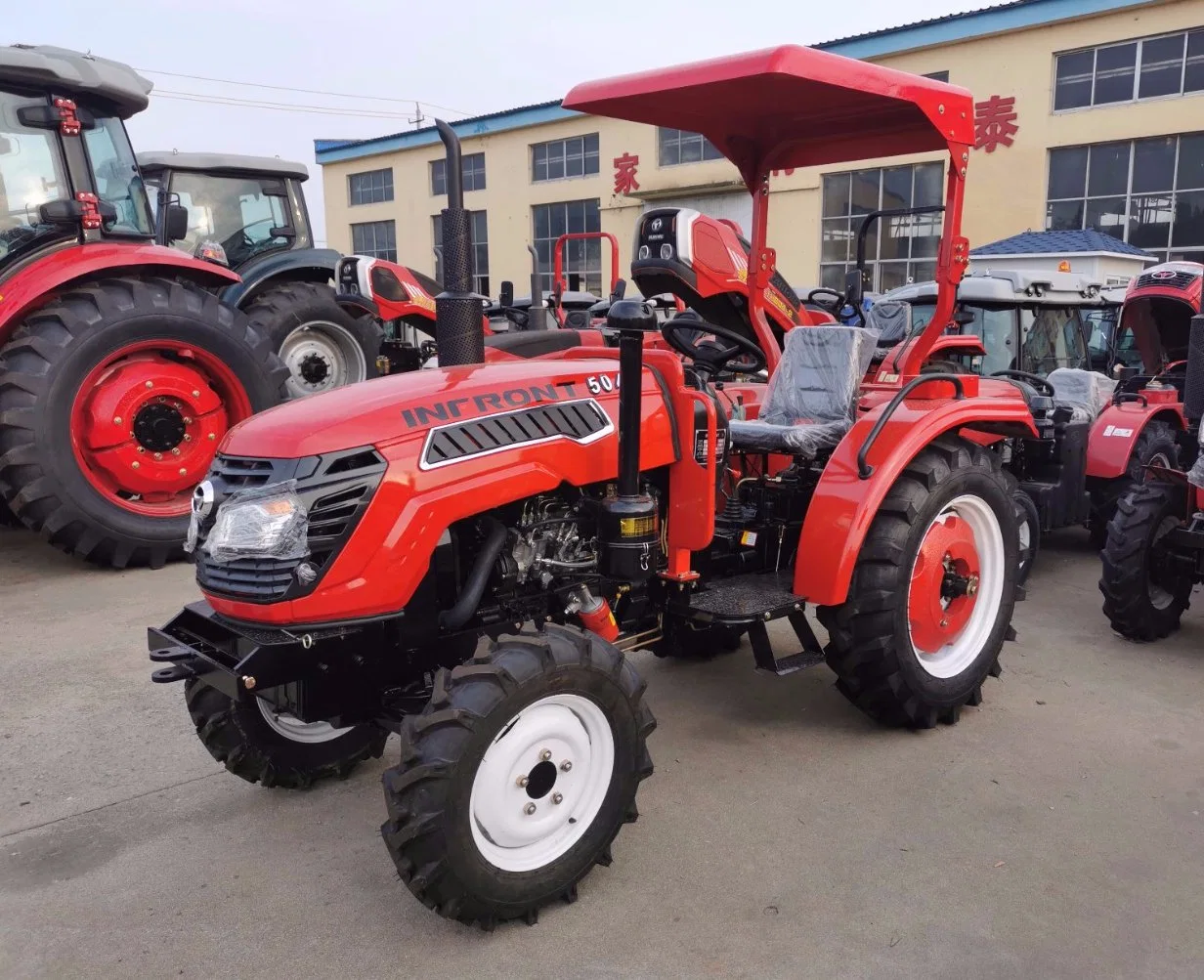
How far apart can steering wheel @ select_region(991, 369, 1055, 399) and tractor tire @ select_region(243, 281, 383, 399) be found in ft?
15.2

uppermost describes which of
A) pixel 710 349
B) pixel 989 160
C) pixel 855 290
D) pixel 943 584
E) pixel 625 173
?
pixel 625 173

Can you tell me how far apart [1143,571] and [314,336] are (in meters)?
5.89

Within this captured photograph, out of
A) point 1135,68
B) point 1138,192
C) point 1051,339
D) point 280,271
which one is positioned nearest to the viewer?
point 1051,339

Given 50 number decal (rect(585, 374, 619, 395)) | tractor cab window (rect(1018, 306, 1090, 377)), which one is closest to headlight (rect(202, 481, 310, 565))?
50 number decal (rect(585, 374, 619, 395))

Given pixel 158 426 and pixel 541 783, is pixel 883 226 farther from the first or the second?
pixel 541 783

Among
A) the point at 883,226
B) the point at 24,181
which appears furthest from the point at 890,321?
the point at 883,226

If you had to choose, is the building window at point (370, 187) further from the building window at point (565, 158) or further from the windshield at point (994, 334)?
the windshield at point (994, 334)

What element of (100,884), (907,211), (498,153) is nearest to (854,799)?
(100,884)

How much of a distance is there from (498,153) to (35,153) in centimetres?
1903

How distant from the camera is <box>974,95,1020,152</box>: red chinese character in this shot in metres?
15.0

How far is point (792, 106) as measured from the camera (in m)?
3.63

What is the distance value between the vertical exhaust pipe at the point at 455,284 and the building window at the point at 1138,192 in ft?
46.4

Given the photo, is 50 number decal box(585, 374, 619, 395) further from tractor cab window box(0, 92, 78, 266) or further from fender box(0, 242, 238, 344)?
tractor cab window box(0, 92, 78, 266)

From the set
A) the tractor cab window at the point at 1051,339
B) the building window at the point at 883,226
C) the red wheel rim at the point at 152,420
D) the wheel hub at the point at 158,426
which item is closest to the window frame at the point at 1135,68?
the building window at the point at 883,226
